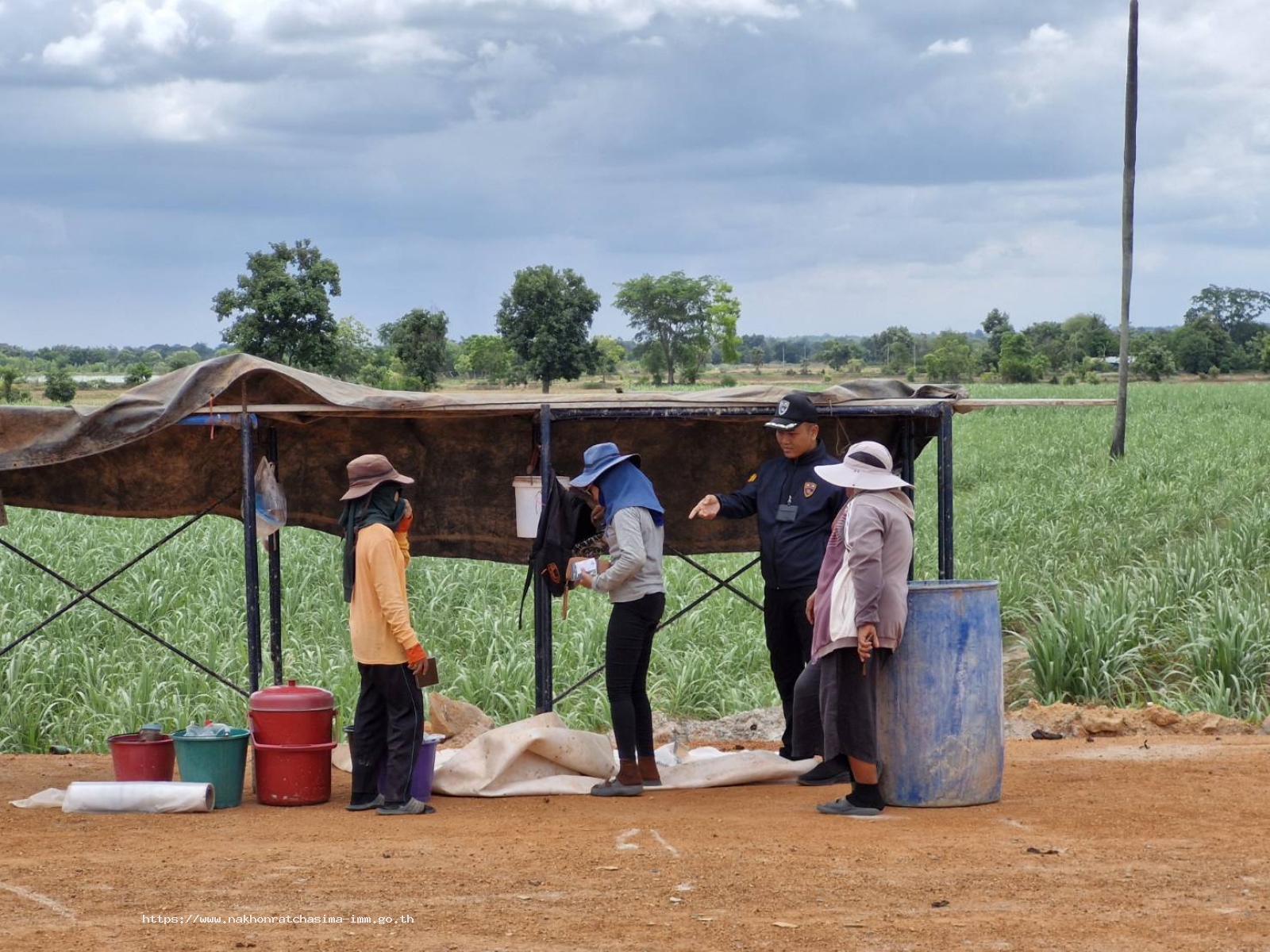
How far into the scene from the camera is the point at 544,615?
24.1 ft

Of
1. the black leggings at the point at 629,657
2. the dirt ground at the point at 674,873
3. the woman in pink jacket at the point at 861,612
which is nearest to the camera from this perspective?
the dirt ground at the point at 674,873

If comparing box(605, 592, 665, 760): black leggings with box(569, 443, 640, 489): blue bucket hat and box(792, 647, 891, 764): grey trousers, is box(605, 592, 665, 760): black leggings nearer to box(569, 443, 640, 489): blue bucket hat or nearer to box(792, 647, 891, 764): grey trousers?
box(569, 443, 640, 489): blue bucket hat

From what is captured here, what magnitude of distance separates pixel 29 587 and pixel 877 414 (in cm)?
898

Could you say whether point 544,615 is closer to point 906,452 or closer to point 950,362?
point 906,452

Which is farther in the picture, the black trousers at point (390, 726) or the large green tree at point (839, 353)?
the large green tree at point (839, 353)

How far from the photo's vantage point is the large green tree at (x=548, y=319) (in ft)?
247

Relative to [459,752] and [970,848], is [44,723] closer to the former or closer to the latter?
[459,752]

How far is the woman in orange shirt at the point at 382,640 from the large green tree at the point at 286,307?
49.7 metres

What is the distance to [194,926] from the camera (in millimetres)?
4441

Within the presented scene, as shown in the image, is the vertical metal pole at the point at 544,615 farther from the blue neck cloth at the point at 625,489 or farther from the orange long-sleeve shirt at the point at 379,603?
the orange long-sleeve shirt at the point at 379,603

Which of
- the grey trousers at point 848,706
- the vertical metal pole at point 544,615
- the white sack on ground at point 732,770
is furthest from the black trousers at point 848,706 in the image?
the vertical metal pole at point 544,615

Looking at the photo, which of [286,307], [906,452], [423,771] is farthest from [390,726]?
[286,307]

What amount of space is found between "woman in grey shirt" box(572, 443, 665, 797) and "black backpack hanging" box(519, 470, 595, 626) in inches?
10.9

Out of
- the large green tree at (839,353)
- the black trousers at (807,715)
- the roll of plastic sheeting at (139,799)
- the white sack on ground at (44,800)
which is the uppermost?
the large green tree at (839,353)
